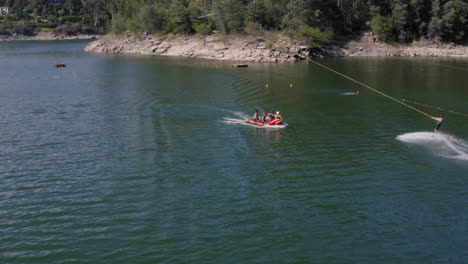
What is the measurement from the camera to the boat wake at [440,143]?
37062 millimetres

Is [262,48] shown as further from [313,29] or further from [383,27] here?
[383,27]

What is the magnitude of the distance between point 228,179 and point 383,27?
337ft

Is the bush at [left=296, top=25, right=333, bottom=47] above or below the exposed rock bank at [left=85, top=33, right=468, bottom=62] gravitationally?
above

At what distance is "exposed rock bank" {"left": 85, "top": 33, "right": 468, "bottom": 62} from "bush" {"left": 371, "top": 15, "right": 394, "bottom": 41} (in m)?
2.36

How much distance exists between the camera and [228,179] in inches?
1233

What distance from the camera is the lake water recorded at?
22.6m

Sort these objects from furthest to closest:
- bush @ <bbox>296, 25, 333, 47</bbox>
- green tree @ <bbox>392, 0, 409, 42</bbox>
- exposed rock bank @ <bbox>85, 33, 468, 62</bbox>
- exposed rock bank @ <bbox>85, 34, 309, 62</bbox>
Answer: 1. green tree @ <bbox>392, 0, 409, 42</bbox>
2. bush @ <bbox>296, 25, 333, 47</bbox>
3. exposed rock bank @ <bbox>85, 33, 468, 62</bbox>
4. exposed rock bank @ <bbox>85, 34, 309, 62</bbox>

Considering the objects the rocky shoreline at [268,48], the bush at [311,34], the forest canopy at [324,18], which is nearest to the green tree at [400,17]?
the forest canopy at [324,18]

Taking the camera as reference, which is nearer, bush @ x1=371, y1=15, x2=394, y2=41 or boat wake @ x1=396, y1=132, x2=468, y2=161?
boat wake @ x1=396, y1=132, x2=468, y2=161

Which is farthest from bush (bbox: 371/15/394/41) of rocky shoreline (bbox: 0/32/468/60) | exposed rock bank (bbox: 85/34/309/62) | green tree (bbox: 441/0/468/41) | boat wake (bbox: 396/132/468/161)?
boat wake (bbox: 396/132/468/161)

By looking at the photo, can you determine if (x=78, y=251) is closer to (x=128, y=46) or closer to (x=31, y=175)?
(x=31, y=175)

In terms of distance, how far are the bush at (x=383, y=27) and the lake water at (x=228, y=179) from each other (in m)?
59.7

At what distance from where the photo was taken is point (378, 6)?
121 m

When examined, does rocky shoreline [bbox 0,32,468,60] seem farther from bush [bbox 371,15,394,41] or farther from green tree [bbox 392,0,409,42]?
green tree [bbox 392,0,409,42]
